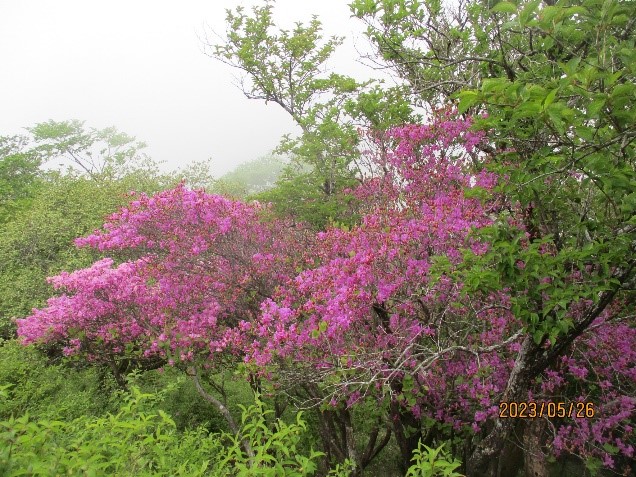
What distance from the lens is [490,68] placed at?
6.02m

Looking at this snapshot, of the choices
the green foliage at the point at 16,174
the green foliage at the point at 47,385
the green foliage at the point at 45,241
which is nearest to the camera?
the green foliage at the point at 47,385

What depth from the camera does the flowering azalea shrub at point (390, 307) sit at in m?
5.35

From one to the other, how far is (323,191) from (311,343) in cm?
592

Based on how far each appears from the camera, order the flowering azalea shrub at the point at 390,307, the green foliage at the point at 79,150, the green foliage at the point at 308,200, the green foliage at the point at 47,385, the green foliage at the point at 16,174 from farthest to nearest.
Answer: the green foliage at the point at 79,150 → the green foliage at the point at 16,174 → the green foliage at the point at 308,200 → the green foliage at the point at 47,385 → the flowering azalea shrub at the point at 390,307

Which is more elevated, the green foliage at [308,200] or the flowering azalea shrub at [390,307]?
the green foliage at [308,200]

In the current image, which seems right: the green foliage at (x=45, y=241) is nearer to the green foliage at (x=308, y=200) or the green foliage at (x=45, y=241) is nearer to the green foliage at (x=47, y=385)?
the green foliage at (x=47, y=385)
